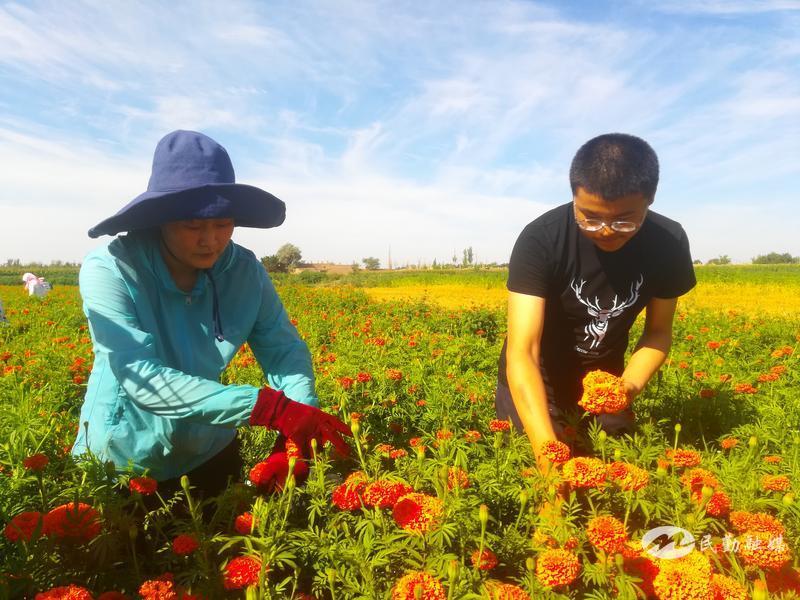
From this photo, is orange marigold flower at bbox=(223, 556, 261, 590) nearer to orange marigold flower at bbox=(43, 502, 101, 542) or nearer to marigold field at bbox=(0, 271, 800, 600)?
marigold field at bbox=(0, 271, 800, 600)

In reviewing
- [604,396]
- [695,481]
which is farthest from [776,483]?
[604,396]

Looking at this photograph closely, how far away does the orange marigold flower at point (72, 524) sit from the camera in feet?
4.38

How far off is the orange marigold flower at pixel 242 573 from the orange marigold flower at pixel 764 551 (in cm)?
112

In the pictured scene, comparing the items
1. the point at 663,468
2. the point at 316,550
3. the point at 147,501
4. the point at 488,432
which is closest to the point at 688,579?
the point at 663,468

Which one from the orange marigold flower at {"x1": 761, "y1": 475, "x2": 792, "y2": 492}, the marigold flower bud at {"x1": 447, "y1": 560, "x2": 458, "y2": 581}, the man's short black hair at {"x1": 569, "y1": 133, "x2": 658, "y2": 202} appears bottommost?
the marigold flower bud at {"x1": 447, "y1": 560, "x2": 458, "y2": 581}

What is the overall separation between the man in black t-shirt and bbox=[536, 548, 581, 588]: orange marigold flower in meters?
0.69

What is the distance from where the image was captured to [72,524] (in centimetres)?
135

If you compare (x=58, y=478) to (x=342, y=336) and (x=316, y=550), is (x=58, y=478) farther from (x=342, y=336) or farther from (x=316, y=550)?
(x=342, y=336)

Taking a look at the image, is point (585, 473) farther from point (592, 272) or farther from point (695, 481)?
point (592, 272)

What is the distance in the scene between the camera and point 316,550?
1.51 meters

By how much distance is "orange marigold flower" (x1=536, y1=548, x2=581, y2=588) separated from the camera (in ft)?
4.08

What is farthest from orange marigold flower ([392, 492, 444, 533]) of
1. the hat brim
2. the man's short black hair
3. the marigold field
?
the man's short black hair

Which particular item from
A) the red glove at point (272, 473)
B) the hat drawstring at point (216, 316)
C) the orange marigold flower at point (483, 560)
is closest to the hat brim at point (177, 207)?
the hat drawstring at point (216, 316)

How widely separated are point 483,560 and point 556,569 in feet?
0.60
